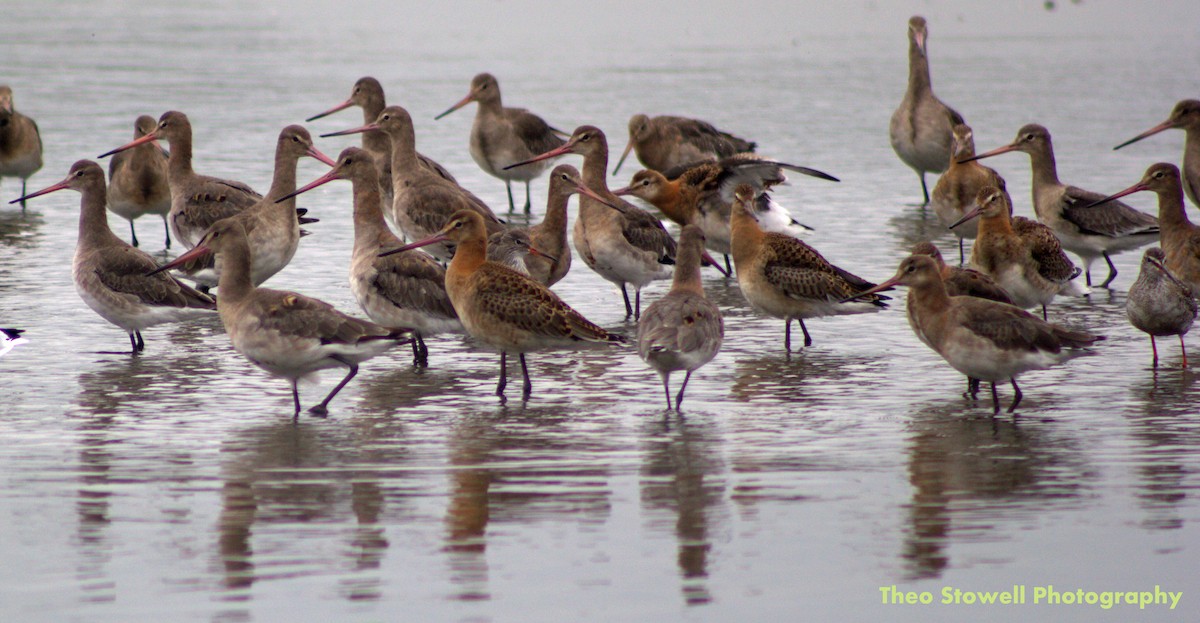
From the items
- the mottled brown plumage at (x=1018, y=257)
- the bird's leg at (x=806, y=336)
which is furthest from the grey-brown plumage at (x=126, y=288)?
the mottled brown plumage at (x=1018, y=257)

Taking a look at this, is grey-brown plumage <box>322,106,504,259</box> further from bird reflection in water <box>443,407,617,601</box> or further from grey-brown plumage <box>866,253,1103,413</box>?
grey-brown plumage <box>866,253,1103,413</box>

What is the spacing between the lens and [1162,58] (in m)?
27.5

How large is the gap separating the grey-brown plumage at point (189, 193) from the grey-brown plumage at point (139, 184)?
0.87 metres

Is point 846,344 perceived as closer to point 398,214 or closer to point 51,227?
point 398,214

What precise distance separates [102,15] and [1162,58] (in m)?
21.6

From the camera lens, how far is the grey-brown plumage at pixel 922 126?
15414mm

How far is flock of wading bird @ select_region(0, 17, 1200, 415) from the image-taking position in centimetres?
800

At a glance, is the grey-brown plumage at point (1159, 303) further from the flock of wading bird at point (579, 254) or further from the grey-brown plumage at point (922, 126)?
the grey-brown plumage at point (922, 126)

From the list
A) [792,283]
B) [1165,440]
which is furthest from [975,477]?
[792,283]

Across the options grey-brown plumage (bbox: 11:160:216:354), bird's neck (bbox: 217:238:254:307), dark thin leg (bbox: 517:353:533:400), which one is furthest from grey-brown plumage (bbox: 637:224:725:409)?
grey-brown plumage (bbox: 11:160:216:354)

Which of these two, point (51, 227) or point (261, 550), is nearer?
point (261, 550)

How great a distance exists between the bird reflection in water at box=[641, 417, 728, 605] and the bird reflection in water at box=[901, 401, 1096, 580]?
2.46ft

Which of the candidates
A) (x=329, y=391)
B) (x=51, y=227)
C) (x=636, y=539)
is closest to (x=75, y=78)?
(x=51, y=227)

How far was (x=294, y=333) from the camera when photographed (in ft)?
25.8
